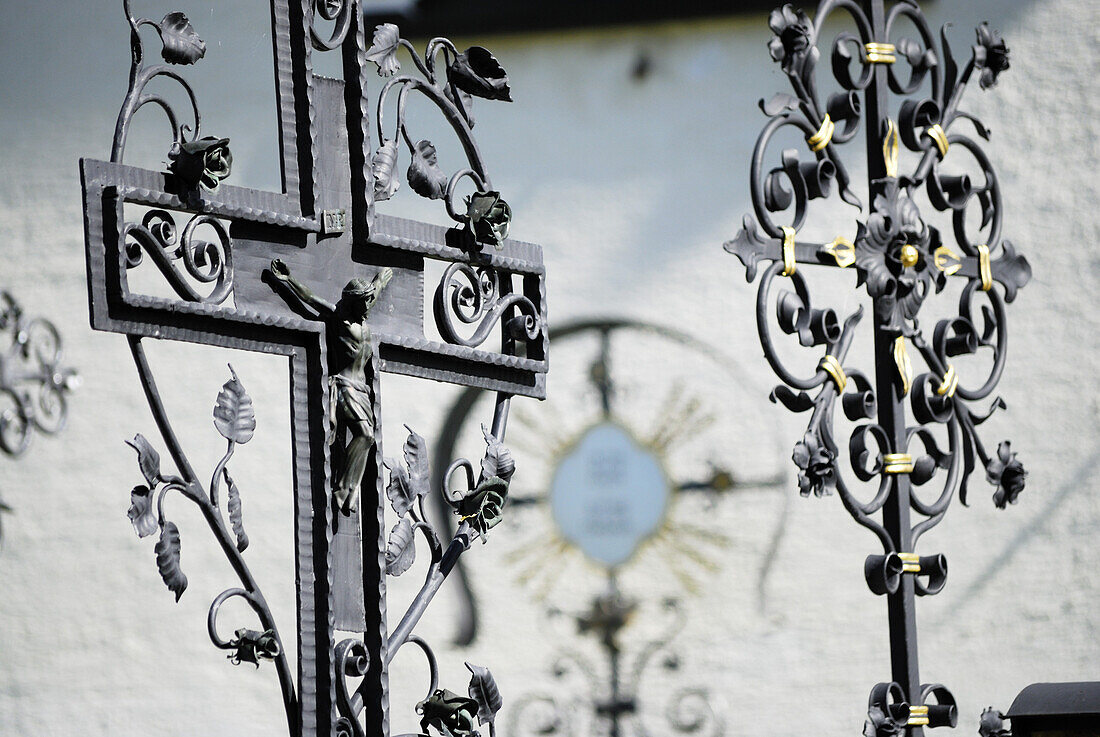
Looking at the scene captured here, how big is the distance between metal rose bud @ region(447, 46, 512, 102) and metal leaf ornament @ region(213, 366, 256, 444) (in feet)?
2.58

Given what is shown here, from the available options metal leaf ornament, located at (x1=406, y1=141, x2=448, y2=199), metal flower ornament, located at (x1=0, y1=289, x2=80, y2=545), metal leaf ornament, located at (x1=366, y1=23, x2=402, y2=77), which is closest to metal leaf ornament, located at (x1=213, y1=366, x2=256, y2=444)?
metal leaf ornament, located at (x1=406, y1=141, x2=448, y2=199)

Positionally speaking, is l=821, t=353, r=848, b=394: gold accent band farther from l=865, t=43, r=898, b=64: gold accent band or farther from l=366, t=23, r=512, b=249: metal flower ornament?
l=366, t=23, r=512, b=249: metal flower ornament

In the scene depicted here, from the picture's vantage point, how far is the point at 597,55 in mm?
7758

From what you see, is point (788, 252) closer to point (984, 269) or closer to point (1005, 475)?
point (984, 269)

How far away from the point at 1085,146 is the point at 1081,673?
2.26 metres

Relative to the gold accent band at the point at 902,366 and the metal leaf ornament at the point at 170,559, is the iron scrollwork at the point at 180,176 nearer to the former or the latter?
the metal leaf ornament at the point at 170,559

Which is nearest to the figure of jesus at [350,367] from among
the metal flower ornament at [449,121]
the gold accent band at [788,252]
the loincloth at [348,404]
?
the loincloth at [348,404]

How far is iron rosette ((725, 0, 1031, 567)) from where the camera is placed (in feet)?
11.6

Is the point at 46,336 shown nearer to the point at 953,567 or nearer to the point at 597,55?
the point at 597,55

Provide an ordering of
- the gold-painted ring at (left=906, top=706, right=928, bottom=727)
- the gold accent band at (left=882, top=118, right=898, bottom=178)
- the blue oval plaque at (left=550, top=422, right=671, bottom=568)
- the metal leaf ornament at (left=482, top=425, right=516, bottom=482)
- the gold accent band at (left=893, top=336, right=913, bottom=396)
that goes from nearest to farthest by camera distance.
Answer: the metal leaf ornament at (left=482, top=425, right=516, bottom=482) → the gold-painted ring at (left=906, top=706, right=928, bottom=727) → the gold accent band at (left=893, top=336, right=913, bottom=396) → the gold accent band at (left=882, top=118, right=898, bottom=178) → the blue oval plaque at (left=550, top=422, right=671, bottom=568)

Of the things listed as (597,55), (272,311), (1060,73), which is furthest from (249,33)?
(272,311)

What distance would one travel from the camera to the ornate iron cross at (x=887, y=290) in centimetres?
355

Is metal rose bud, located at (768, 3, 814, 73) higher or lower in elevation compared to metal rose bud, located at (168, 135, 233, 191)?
higher

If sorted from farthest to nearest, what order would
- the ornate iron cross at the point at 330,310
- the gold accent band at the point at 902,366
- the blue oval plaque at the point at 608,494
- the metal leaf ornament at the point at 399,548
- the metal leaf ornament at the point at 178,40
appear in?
the blue oval plaque at the point at 608,494 < the gold accent band at the point at 902,366 < the metal leaf ornament at the point at 399,548 < the metal leaf ornament at the point at 178,40 < the ornate iron cross at the point at 330,310
